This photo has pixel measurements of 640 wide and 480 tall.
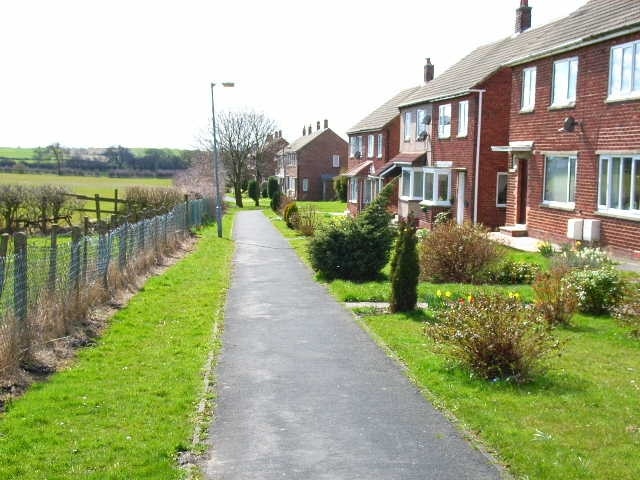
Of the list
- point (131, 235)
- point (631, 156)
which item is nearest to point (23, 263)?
point (131, 235)

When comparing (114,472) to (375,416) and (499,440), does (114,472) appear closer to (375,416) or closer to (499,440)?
(375,416)

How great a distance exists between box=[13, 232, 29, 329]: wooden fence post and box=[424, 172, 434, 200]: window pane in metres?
24.7

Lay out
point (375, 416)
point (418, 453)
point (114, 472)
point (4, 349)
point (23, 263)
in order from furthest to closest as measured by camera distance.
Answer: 1. point (23, 263)
2. point (4, 349)
3. point (375, 416)
4. point (418, 453)
5. point (114, 472)

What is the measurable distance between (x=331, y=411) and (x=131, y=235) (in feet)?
34.3

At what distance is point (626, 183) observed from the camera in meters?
18.6

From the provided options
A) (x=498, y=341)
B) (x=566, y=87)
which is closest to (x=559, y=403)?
(x=498, y=341)

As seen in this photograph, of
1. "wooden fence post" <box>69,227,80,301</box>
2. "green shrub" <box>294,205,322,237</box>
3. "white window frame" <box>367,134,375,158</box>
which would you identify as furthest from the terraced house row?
"wooden fence post" <box>69,227,80,301</box>

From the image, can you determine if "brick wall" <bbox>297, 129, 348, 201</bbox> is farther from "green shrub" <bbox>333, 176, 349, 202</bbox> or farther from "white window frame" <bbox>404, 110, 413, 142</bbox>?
"white window frame" <bbox>404, 110, 413, 142</bbox>

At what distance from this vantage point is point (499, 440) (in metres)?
6.78

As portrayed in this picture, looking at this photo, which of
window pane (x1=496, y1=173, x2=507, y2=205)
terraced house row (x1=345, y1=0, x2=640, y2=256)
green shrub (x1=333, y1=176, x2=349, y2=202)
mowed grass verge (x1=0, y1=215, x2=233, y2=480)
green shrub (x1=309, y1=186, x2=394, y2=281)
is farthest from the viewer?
green shrub (x1=333, y1=176, x2=349, y2=202)

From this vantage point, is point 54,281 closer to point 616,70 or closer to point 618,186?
point 618,186

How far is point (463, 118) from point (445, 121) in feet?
6.67

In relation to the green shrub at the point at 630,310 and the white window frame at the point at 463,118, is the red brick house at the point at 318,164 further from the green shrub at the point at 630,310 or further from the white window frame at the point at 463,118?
the green shrub at the point at 630,310

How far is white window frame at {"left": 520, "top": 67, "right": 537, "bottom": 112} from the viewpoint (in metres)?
23.6
